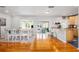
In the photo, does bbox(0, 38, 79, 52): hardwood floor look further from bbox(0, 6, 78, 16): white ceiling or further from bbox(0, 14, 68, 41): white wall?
bbox(0, 6, 78, 16): white ceiling

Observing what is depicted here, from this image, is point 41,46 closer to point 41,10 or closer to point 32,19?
point 32,19

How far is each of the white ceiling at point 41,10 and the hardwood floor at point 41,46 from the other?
48 cm

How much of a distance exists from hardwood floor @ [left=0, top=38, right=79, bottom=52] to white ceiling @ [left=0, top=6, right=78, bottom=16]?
485 millimetres

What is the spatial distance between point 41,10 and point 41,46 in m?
0.66

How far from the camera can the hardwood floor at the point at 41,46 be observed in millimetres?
2031

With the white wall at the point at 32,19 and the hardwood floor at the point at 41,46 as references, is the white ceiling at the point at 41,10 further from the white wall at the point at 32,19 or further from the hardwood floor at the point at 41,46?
the hardwood floor at the point at 41,46

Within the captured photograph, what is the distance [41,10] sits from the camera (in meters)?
2.02

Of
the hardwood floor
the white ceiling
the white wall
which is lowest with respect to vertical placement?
the hardwood floor

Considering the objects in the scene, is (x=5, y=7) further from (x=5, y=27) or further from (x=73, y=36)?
(x=73, y=36)

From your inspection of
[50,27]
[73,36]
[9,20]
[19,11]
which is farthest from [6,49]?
[73,36]

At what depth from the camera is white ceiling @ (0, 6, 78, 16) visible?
199 cm

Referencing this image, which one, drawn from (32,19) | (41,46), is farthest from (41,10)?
(41,46)

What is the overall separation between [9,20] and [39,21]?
532mm

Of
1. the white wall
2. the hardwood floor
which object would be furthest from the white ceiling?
the hardwood floor
